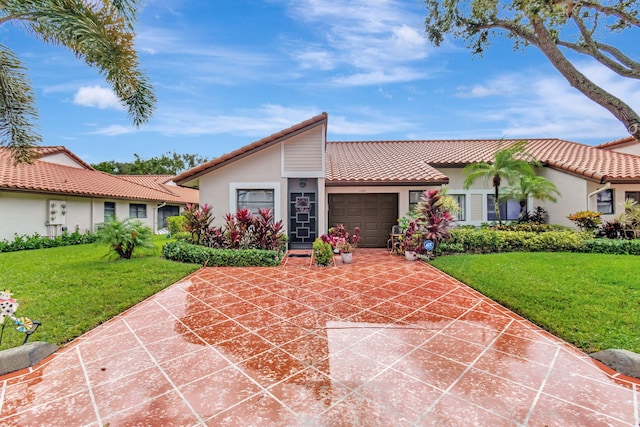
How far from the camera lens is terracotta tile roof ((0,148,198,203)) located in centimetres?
1287

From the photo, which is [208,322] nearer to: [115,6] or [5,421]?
[5,421]

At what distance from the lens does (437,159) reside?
1491cm

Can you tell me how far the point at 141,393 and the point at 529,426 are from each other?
3.56 metres

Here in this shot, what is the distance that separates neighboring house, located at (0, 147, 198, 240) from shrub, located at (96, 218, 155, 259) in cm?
45

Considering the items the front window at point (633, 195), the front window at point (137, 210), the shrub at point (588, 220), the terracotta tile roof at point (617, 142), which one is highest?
the terracotta tile roof at point (617, 142)

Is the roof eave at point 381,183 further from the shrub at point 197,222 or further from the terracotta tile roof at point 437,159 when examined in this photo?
the shrub at point 197,222

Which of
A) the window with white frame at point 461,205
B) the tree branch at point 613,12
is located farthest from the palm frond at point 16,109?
the window with white frame at point 461,205

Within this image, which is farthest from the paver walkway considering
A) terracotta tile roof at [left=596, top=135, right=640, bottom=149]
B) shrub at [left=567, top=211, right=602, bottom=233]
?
terracotta tile roof at [left=596, top=135, right=640, bottom=149]

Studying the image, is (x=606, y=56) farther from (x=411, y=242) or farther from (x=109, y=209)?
(x=109, y=209)

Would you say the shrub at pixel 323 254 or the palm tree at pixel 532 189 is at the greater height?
the palm tree at pixel 532 189

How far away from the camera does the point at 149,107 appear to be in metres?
7.10

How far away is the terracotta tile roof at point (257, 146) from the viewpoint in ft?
34.5

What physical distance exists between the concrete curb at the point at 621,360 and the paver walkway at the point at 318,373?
0.16 m

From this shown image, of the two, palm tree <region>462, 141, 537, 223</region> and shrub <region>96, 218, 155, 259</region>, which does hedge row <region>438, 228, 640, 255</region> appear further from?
shrub <region>96, 218, 155, 259</region>
